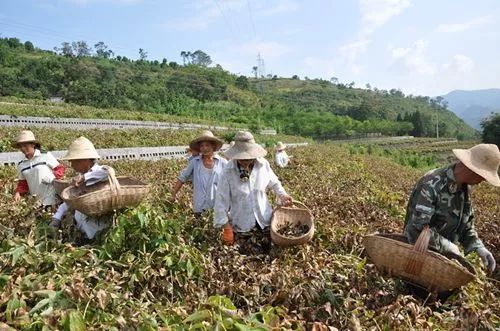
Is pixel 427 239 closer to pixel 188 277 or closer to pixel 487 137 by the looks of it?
pixel 188 277

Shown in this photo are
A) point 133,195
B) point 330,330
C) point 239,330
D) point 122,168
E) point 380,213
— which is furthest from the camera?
point 122,168

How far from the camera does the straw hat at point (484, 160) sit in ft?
9.65

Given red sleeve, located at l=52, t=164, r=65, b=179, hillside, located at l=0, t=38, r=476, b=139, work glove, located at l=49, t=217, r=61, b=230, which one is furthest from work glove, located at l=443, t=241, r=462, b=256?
hillside, located at l=0, t=38, r=476, b=139

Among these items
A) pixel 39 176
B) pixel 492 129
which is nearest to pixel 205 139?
pixel 39 176

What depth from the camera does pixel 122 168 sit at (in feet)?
35.0

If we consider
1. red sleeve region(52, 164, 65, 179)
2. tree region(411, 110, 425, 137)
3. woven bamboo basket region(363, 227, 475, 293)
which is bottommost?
tree region(411, 110, 425, 137)

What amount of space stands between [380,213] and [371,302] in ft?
11.5

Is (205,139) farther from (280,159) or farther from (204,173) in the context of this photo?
(280,159)

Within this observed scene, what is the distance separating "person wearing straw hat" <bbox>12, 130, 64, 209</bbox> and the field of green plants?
33 centimetres

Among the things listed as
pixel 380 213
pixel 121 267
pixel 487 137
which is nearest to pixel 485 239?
pixel 380 213

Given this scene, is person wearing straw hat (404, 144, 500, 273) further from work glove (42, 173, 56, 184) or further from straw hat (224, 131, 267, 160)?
work glove (42, 173, 56, 184)

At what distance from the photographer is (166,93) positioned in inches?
1960

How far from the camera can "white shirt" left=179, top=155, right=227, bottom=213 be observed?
4.70 m

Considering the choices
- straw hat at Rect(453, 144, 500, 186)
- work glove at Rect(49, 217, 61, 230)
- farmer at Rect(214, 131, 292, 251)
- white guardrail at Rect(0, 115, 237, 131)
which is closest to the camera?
straw hat at Rect(453, 144, 500, 186)
